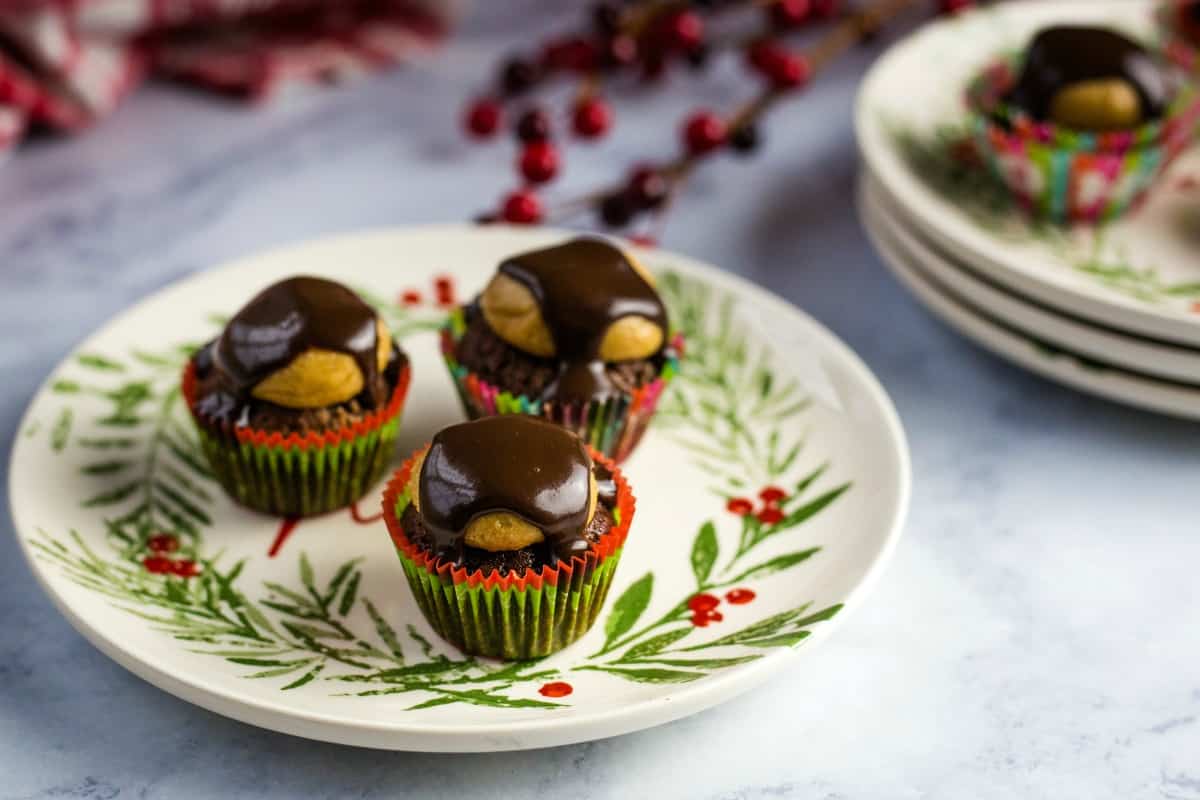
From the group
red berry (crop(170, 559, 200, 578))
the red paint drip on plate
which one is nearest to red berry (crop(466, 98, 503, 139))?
the red paint drip on plate

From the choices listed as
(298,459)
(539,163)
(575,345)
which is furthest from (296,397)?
(539,163)

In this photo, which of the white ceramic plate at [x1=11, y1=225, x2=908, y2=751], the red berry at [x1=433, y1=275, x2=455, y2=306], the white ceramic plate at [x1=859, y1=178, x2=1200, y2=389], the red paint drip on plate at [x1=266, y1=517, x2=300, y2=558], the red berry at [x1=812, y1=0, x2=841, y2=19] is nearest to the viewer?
the white ceramic plate at [x1=11, y1=225, x2=908, y2=751]

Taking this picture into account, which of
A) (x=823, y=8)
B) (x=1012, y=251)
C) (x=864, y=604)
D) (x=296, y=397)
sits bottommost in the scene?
(x=864, y=604)

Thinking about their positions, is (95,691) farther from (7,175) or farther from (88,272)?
(7,175)

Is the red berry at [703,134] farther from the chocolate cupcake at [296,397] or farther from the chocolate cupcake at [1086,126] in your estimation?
the chocolate cupcake at [296,397]

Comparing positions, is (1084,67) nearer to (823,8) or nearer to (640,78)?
(823,8)

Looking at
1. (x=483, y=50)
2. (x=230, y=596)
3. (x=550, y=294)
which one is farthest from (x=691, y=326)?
(x=483, y=50)

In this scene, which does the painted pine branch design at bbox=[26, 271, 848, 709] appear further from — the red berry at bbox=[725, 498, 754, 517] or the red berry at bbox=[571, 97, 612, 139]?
the red berry at bbox=[571, 97, 612, 139]
